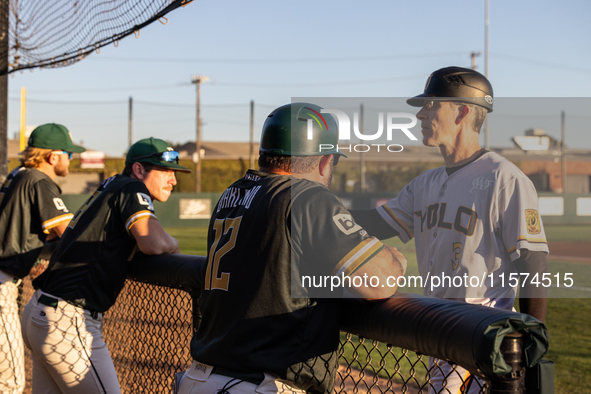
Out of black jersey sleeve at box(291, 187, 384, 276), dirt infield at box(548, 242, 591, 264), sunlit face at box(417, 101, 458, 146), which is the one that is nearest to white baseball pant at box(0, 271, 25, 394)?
black jersey sleeve at box(291, 187, 384, 276)

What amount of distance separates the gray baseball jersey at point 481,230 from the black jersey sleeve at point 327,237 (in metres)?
0.89

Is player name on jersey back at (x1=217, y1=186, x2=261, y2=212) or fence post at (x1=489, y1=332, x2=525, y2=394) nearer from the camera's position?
fence post at (x1=489, y1=332, x2=525, y2=394)

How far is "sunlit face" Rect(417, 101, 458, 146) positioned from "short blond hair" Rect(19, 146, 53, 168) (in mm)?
2679

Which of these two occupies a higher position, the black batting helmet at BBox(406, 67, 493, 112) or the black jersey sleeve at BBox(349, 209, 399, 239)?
the black batting helmet at BBox(406, 67, 493, 112)

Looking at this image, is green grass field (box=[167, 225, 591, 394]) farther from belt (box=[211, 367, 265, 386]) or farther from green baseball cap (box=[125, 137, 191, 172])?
green baseball cap (box=[125, 137, 191, 172])

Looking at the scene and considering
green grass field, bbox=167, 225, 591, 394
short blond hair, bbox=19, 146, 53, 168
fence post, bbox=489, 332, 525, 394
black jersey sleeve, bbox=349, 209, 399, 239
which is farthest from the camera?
green grass field, bbox=167, 225, 591, 394

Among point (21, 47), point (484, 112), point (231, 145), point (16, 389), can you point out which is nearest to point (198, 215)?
point (21, 47)

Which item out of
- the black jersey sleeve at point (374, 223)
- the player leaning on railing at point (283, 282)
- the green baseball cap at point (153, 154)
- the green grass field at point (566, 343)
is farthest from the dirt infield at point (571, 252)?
the player leaning on railing at point (283, 282)

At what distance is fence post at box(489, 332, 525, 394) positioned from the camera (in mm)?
1225

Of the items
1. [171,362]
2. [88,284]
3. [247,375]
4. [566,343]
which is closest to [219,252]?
[247,375]

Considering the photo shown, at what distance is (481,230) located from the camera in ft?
7.73

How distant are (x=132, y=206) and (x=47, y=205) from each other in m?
1.19

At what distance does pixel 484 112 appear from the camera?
2555 mm

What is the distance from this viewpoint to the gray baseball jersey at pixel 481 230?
227 cm
